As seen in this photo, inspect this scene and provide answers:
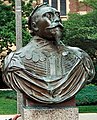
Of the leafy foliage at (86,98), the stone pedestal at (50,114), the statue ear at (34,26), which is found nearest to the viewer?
the stone pedestal at (50,114)

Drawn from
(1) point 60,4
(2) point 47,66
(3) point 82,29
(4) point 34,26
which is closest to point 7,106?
(3) point 82,29

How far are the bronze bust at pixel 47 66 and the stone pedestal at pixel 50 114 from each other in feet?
0.52

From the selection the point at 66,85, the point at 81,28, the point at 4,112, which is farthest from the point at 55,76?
the point at 81,28

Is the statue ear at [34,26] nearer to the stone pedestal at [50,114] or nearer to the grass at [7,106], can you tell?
the stone pedestal at [50,114]

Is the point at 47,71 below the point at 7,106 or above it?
above

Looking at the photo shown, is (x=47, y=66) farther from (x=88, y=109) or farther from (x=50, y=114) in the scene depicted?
(x=88, y=109)

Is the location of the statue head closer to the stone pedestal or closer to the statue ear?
the statue ear

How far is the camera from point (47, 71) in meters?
7.25

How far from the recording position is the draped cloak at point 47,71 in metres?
7.09

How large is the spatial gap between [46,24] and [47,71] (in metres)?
0.71

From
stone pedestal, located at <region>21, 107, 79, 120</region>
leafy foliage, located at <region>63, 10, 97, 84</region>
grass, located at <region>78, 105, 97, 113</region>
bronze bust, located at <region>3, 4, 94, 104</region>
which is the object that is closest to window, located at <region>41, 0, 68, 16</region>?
leafy foliage, located at <region>63, 10, 97, 84</region>

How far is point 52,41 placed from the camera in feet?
24.5

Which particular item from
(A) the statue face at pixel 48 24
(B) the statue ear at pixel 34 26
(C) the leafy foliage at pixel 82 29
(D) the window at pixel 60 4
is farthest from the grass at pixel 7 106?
(D) the window at pixel 60 4

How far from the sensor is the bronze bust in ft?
23.3
